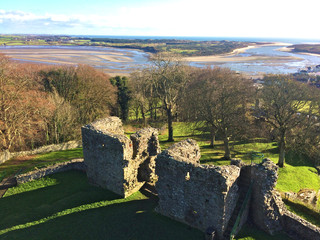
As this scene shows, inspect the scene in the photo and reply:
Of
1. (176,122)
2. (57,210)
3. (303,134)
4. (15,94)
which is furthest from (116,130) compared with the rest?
(176,122)

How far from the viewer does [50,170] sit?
1945 cm

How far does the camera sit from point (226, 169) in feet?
37.0

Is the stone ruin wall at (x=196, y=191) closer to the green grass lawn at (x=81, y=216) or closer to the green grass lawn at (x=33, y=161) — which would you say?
the green grass lawn at (x=81, y=216)

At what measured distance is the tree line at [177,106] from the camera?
23.2 metres

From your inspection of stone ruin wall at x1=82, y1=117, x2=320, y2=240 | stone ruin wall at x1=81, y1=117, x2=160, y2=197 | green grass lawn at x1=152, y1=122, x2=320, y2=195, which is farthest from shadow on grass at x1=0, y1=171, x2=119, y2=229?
green grass lawn at x1=152, y1=122, x2=320, y2=195

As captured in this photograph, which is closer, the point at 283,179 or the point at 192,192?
the point at 192,192

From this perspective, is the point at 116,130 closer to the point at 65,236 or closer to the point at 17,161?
the point at 65,236

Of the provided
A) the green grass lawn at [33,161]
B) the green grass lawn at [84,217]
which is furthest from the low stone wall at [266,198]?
the green grass lawn at [33,161]

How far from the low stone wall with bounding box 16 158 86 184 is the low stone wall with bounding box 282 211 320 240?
1592cm

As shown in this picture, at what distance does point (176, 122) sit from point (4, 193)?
2820 centimetres

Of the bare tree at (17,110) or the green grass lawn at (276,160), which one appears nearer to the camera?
the green grass lawn at (276,160)

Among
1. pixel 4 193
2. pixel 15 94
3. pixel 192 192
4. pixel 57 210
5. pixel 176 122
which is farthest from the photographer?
pixel 176 122

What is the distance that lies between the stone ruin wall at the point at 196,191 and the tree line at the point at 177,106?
12.2 m

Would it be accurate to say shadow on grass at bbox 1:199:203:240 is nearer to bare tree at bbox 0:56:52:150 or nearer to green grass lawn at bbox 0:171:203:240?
green grass lawn at bbox 0:171:203:240
